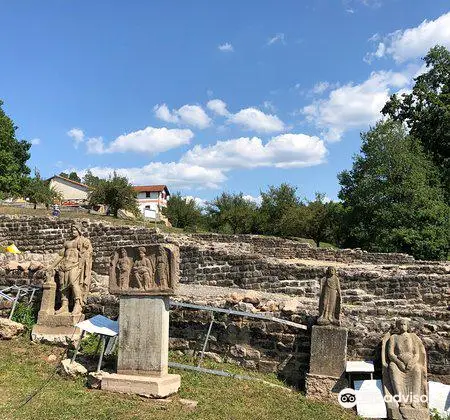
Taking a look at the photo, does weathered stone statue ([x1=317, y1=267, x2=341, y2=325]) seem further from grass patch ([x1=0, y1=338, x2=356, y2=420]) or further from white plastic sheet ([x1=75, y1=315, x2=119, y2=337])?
white plastic sheet ([x1=75, y1=315, x2=119, y2=337])

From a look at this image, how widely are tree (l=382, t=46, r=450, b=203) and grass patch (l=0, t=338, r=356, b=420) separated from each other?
94.1 feet

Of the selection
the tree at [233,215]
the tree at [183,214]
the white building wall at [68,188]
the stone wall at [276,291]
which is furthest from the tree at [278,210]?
the white building wall at [68,188]

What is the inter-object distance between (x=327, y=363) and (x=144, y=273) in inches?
118

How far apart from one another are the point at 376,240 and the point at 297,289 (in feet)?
53.9

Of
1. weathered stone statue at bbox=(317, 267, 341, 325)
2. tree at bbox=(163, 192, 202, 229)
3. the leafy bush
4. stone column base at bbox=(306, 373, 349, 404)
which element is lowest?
stone column base at bbox=(306, 373, 349, 404)

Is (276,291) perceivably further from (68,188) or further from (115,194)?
(68,188)

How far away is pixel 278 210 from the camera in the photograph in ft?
145

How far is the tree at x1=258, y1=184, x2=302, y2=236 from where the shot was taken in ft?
139

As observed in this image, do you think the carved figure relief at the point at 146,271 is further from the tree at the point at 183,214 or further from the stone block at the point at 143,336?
the tree at the point at 183,214

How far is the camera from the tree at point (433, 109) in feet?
107

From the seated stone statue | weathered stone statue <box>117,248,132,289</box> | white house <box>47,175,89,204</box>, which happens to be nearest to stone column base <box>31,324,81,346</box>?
weathered stone statue <box>117,248,132,289</box>

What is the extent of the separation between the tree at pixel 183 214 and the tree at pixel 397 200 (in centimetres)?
1985

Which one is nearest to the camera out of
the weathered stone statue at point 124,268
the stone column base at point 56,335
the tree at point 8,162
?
the weathered stone statue at point 124,268

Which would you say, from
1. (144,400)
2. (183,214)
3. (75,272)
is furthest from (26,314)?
(183,214)
